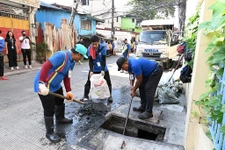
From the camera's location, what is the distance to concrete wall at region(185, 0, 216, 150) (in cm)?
199

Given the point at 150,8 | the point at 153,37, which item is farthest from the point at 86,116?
the point at 150,8

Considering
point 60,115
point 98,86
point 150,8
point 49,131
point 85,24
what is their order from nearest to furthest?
1. point 49,131
2. point 60,115
3. point 98,86
4. point 85,24
5. point 150,8

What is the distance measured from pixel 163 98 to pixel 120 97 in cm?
126

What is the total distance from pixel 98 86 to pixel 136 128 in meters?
1.32

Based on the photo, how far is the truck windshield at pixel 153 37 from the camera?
1023 cm

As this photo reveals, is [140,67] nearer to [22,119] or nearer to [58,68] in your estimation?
[58,68]

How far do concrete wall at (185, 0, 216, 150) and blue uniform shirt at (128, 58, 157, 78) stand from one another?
1.12 metres

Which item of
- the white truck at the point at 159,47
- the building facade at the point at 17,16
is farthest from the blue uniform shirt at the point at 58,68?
the building facade at the point at 17,16

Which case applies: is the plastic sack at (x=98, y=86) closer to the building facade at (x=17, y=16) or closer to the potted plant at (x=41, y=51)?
the building facade at (x=17, y=16)

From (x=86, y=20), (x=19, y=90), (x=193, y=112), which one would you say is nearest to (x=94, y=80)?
(x=193, y=112)

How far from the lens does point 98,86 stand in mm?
4207

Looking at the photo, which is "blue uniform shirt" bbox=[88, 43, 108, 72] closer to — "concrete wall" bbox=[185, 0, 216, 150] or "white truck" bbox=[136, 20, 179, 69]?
"concrete wall" bbox=[185, 0, 216, 150]

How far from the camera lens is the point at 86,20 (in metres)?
18.1

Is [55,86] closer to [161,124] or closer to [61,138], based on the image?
[61,138]
